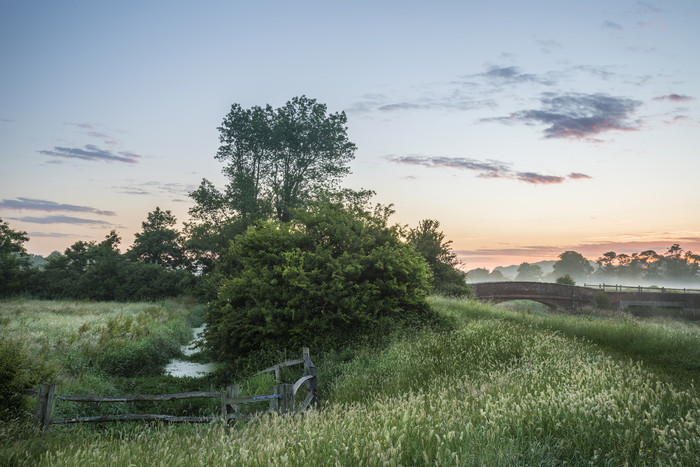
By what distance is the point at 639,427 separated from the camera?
518 centimetres

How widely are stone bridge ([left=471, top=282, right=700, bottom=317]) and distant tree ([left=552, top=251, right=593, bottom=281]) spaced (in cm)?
13563

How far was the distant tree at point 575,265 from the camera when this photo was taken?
18062 cm

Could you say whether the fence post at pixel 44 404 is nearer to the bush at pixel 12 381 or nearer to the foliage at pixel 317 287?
the bush at pixel 12 381

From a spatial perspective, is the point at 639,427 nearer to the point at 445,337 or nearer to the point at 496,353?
the point at 496,353

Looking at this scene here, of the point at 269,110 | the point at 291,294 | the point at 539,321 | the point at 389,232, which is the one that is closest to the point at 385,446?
the point at 291,294

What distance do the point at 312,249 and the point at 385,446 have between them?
13235 millimetres

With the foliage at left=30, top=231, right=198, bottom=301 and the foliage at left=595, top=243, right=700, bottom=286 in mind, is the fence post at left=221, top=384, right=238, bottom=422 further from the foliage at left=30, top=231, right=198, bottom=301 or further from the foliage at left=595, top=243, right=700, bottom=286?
the foliage at left=595, top=243, right=700, bottom=286

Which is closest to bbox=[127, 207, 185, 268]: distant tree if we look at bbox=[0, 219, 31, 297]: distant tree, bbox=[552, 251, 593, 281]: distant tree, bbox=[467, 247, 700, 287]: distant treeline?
bbox=[0, 219, 31, 297]: distant tree

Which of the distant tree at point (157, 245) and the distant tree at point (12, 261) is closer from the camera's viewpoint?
the distant tree at point (12, 261)

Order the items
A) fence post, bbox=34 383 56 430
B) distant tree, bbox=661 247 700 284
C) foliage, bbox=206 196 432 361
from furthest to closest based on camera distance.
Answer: distant tree, bbox=661 247 700 284, foliage, bbox=206 196 432 361, fence post, bbox=34 383 56 430

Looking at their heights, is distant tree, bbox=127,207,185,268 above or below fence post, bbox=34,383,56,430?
above

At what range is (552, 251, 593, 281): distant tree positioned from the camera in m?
181

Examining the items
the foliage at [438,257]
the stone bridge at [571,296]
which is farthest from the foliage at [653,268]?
the foliage at [438,257]

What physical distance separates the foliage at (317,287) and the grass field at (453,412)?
1.44 m
